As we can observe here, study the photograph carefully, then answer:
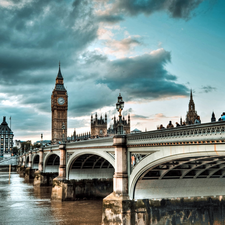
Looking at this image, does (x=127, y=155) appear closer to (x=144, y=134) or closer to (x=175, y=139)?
(x=144, y=134)

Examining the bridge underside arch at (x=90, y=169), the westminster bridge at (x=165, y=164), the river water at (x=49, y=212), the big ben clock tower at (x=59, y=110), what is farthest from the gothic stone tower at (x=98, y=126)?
the westminster bridge at (x=165, y=164)

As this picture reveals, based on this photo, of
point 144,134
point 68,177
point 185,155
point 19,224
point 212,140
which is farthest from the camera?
point 68,177

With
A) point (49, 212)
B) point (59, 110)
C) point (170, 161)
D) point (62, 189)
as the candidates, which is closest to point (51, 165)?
point (62, 189)

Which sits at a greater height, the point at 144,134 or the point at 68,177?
the point at 144,134

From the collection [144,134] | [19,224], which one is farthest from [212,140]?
[19,224]

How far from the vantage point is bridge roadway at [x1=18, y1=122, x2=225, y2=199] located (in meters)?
13.0

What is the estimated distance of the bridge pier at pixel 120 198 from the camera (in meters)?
19.3

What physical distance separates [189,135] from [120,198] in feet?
25.1

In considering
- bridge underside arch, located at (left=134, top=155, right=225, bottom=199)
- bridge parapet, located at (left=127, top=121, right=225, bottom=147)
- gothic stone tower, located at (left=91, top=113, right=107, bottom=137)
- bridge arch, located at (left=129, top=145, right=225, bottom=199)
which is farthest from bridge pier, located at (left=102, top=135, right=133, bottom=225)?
gothic stone tower, located at (left=91, top=113, right=107, bottom=137)

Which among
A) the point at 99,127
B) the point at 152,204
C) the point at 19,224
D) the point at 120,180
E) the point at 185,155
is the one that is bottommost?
the point at 19,224

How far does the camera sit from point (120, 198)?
19625 mm

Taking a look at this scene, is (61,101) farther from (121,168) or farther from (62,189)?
(121,168)

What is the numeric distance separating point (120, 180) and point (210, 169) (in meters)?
5.44

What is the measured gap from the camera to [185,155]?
1423cm
